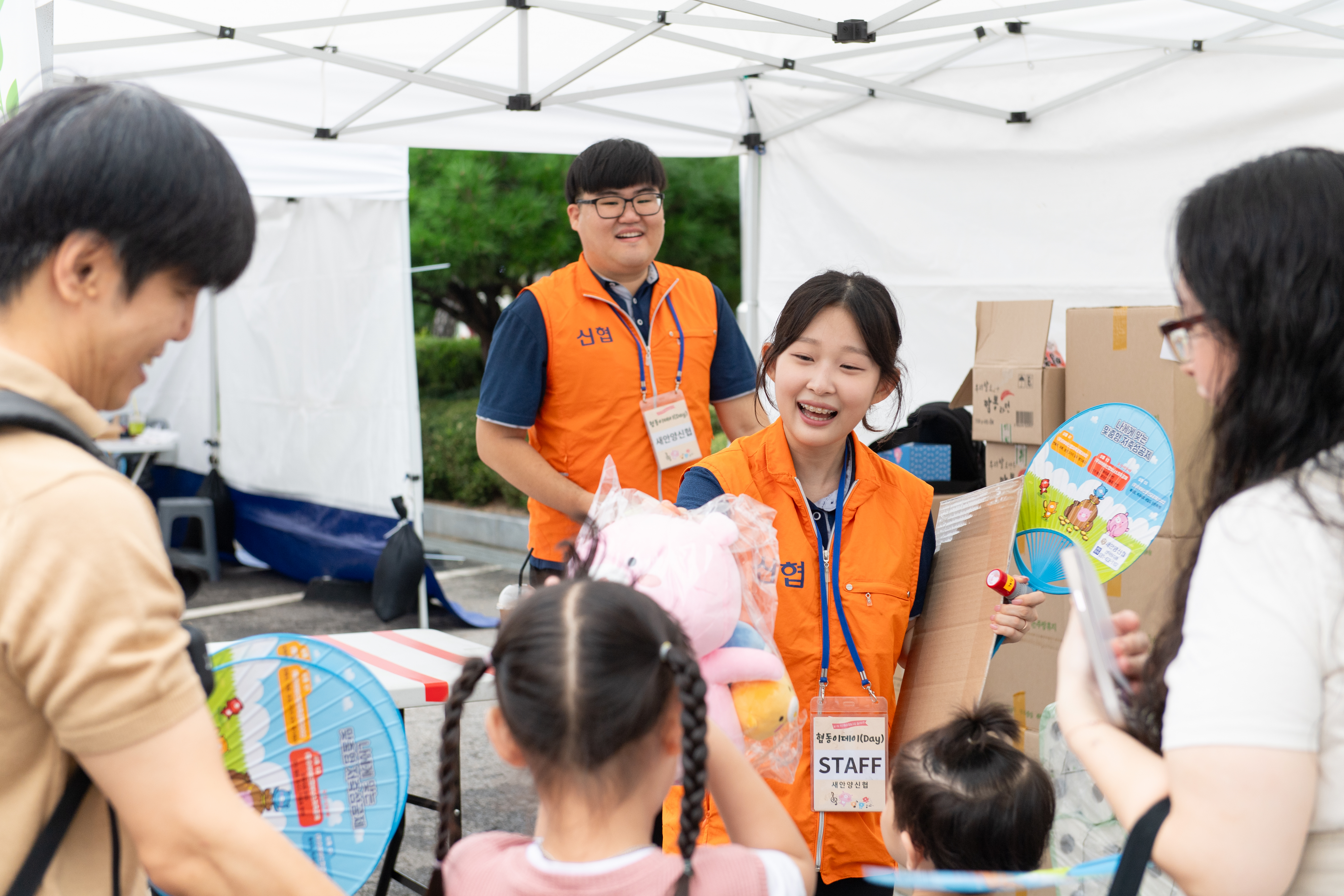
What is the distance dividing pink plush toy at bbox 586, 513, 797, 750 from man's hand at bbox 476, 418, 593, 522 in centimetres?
133

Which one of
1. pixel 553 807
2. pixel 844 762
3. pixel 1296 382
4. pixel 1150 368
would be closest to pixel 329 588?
pixel 1150 368

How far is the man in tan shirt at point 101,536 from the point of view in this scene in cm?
80

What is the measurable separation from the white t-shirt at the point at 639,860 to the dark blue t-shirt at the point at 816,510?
90cm

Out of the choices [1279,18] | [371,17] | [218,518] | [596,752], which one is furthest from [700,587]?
[218,518]

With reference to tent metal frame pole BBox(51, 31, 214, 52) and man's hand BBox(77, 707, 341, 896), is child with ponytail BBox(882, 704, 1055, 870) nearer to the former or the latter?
man's hand BBox(77, 707, 341, 896)

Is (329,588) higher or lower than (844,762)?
lower

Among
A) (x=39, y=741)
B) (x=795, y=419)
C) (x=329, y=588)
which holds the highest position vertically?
(x=795, y=419)

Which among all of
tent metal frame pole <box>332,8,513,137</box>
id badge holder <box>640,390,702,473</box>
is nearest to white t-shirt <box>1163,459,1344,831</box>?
id badge holder <box>640,390,702,473</box>

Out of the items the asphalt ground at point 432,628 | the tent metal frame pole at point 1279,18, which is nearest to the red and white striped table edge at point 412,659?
the asphalt ground at point 432,628

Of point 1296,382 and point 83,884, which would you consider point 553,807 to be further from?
Result: point 1296,382

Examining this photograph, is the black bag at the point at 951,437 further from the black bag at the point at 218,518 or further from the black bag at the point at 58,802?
the black bag at the point at 218,518

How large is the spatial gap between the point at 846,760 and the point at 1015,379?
7.05 ft

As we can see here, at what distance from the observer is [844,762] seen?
1819mm

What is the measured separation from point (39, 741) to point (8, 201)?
16.6 inches
